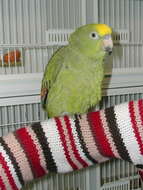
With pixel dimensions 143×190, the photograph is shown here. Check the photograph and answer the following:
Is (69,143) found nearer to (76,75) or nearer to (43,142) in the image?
(43,142)

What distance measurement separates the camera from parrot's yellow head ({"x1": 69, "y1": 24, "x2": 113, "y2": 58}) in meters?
0.59

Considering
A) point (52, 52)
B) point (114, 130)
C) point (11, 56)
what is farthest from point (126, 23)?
point (114, 130)

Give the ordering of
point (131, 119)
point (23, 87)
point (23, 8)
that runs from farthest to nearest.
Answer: point (23, 8)
point (23, 87)
point (131, 119)

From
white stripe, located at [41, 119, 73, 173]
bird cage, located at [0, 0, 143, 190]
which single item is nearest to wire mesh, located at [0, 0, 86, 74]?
bird cage, located at [0, 0, 143, 190]

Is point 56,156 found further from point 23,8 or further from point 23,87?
point 23,8

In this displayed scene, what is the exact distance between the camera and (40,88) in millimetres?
649

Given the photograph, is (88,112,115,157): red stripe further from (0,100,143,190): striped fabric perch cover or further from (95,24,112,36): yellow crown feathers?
(95,24,112,36): yellow crown feathers

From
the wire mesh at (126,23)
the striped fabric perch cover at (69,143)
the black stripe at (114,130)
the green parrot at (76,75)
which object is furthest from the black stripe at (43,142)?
the wire mesh at (126,23)

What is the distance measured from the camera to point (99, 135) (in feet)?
1.42

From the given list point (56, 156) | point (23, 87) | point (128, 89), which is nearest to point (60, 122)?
point (56, 156)

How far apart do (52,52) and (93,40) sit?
16 cm

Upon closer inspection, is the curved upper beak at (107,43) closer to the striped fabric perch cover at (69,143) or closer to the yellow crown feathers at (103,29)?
the yellow crown feathers at (103,29)

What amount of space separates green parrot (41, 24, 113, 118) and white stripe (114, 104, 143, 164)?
8.6 inches

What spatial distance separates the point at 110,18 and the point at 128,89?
0.80 feet
